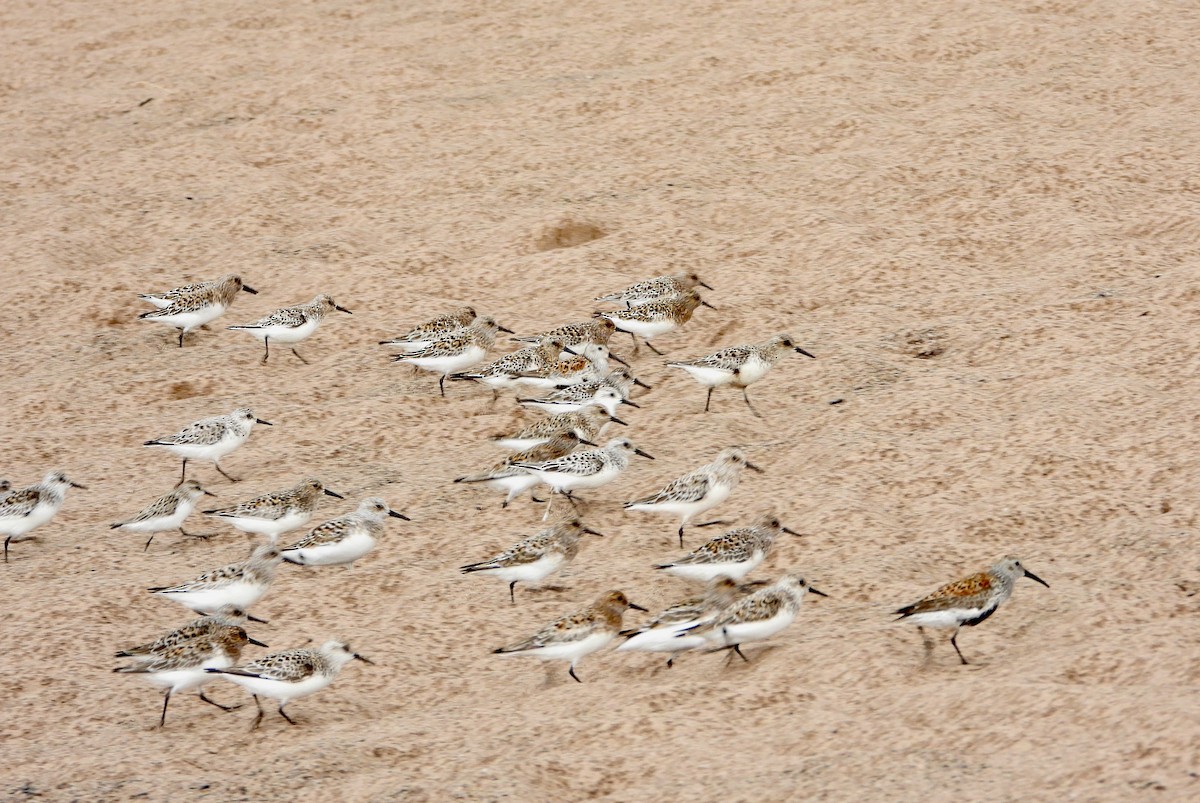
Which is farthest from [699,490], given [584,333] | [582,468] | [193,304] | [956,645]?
[193,304]

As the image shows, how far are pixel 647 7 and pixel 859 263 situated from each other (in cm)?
771

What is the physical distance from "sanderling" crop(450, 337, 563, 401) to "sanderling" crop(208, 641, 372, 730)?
13.5 ft

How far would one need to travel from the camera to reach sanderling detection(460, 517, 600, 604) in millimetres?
9633

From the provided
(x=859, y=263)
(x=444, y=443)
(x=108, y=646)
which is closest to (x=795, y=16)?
(x=859, y=263)

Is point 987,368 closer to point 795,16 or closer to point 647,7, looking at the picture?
point 795,16

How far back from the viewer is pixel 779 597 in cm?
863

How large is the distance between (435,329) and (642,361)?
77.1 inches

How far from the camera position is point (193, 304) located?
13.6 m

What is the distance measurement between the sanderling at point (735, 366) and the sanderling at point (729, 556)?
241 centimetres

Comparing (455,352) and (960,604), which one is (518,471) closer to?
(455,352)

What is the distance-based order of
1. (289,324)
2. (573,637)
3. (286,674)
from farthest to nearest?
(289,324) → (573,637) → (286,674)

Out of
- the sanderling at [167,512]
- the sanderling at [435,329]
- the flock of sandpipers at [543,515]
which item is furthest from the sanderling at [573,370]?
the sanderling at [167,512]

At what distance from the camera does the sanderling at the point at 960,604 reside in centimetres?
827

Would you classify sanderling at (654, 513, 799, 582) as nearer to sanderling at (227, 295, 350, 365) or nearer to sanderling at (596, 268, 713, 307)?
sanderling at (596, 268, 713, 307)
